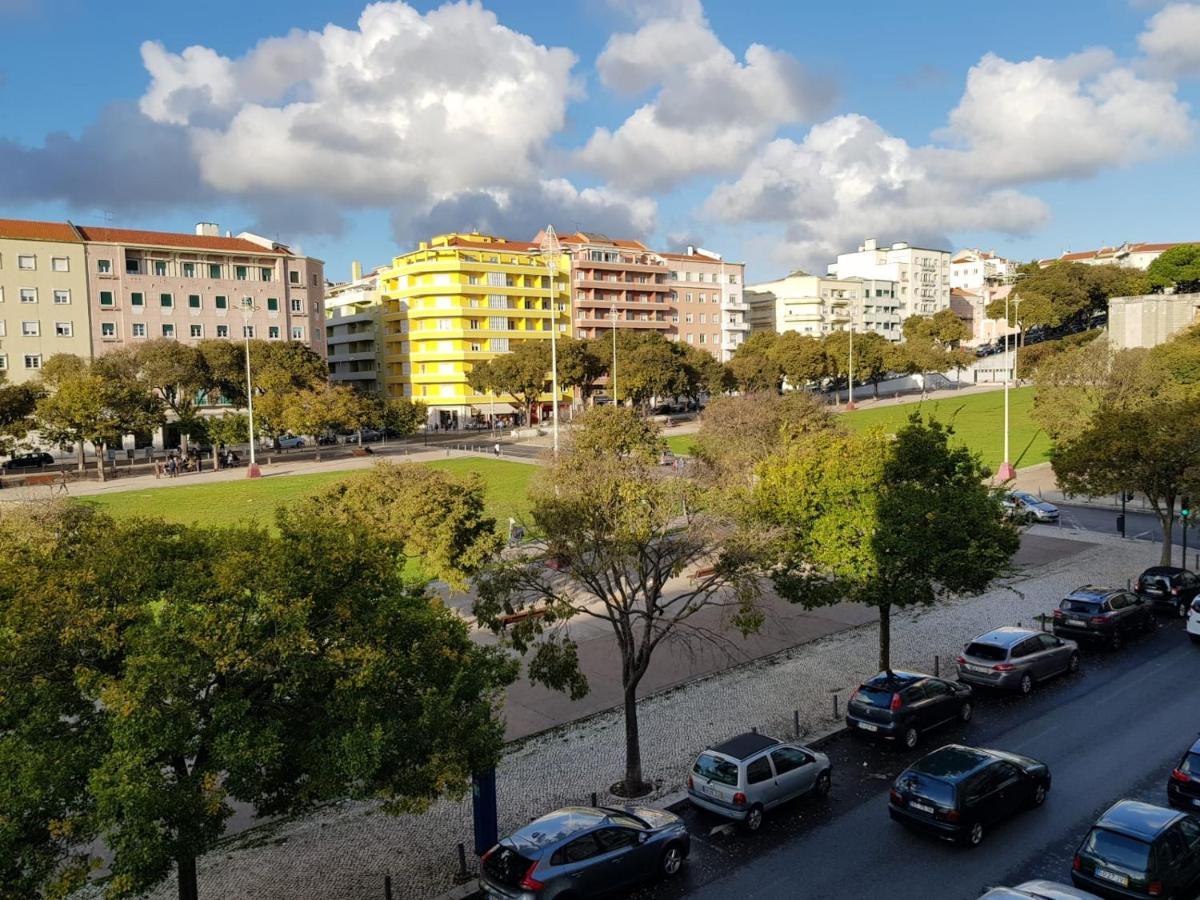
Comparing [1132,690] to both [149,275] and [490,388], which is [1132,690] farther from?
[149,275]

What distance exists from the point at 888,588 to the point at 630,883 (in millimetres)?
9269

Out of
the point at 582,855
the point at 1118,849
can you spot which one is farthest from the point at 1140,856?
the point at 582,855

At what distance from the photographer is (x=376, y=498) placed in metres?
25.1

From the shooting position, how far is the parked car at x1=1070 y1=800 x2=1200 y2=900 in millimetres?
11234

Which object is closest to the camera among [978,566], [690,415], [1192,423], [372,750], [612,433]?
[372,750]

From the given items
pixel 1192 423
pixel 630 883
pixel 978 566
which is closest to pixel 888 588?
pixel 978 566

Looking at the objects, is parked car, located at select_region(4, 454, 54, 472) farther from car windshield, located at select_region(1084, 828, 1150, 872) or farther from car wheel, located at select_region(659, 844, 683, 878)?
car windshield, located at select_region(1084, 828, 1150, 872)

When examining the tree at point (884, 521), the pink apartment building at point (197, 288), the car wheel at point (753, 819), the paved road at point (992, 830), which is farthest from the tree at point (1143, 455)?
the pink apartment building at point (197, 288)

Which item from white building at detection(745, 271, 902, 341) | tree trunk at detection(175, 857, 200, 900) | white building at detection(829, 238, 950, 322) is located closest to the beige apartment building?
tree trunk at detection(175, 857, 200, 900)

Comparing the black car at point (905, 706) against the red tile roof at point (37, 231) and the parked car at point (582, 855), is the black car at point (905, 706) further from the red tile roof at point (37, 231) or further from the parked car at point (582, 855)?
A: the red tile roof at point (37, 231)

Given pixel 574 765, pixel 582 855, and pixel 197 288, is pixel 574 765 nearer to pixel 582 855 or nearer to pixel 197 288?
pixel 582 855

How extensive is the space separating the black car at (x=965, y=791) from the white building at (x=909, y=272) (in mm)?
141539

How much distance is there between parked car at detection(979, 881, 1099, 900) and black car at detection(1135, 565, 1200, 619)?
17.7m

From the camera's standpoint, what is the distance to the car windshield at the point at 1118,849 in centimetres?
1130
